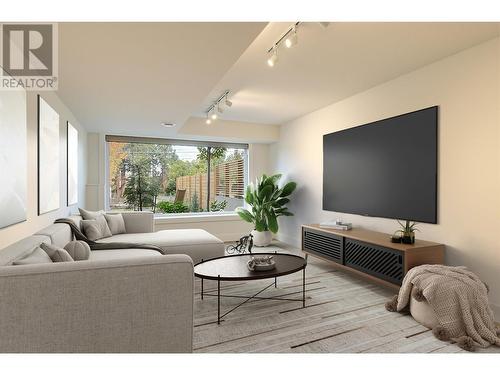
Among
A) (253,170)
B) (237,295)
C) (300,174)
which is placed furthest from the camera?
(253,170)

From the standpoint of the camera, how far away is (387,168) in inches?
129

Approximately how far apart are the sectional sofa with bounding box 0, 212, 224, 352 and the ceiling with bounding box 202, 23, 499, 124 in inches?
77.8

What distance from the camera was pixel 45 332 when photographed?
3.84 ft

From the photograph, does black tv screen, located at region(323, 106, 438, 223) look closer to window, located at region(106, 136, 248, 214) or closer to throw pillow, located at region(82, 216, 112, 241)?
window, located at region(106, 136, 248, 214)

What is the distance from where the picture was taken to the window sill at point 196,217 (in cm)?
521

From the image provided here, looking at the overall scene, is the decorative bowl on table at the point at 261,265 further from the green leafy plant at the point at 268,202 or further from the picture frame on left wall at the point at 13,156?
the green leafy plant at the point at 268,202

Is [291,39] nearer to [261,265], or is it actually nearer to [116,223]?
[261,265]

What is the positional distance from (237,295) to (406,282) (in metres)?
1.54

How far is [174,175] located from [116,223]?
210 cm

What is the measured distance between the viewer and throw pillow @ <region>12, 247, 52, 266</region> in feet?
4.47

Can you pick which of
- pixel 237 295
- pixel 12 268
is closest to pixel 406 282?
pixel 237 295

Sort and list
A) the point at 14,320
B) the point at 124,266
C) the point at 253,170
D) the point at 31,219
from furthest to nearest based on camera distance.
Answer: the point at 253,170 → the point at 31,219 → the point at 124,266 → the point at 14,320

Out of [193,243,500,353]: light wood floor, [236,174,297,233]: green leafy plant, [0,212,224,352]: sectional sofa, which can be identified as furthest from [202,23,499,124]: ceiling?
[193,243,500,353]: light wood floor
